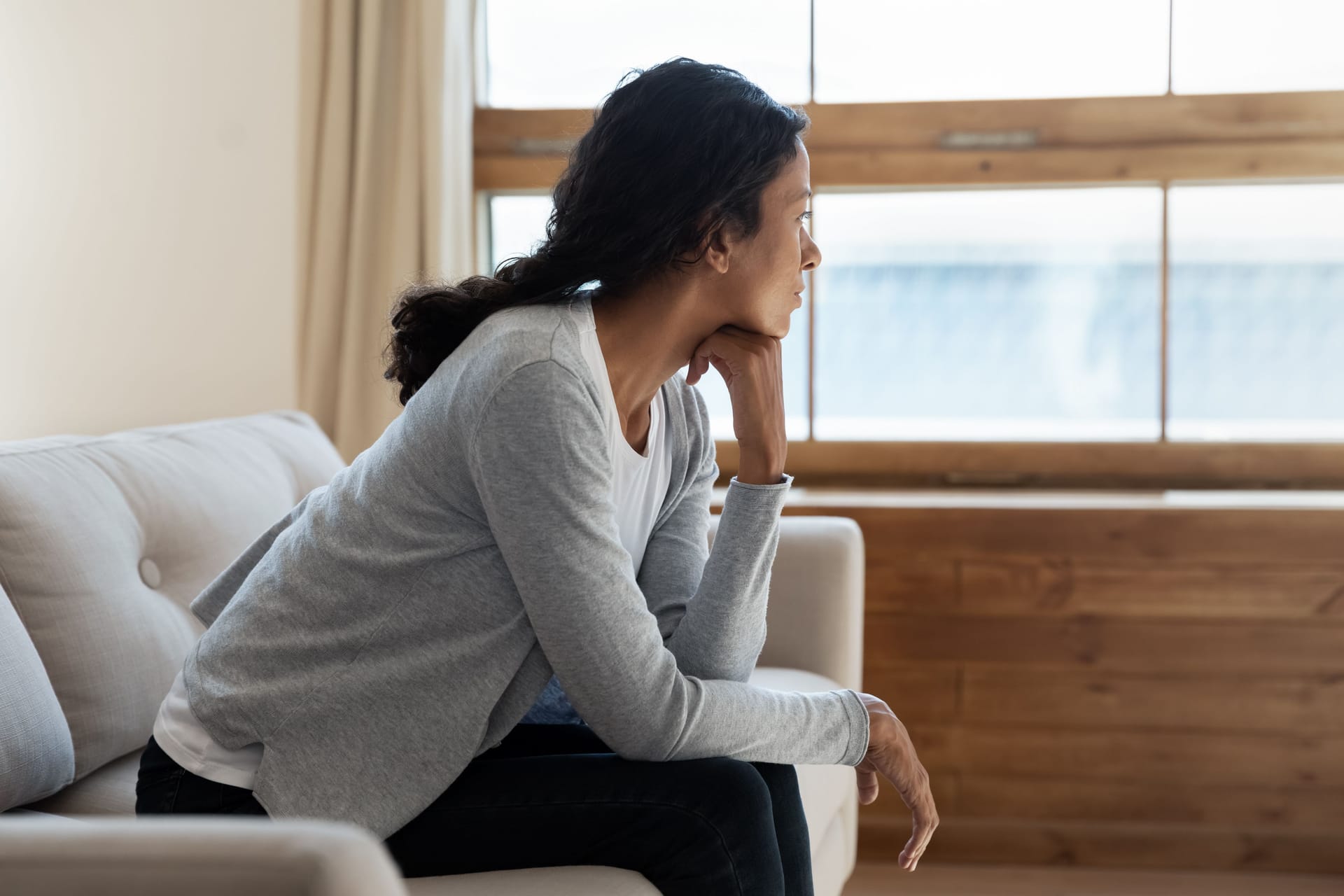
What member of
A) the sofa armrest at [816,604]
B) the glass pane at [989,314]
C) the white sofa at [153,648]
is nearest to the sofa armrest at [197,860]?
the white sofa at [153,648]

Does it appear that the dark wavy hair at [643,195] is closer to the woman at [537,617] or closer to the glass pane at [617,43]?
the woman at [537,617]

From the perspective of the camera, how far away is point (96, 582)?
1297 millimetres

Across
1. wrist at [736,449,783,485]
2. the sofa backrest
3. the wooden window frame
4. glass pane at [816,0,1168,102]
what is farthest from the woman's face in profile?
glass pane at [816,0,1168,102]

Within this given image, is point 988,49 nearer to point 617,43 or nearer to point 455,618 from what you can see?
point 617,43

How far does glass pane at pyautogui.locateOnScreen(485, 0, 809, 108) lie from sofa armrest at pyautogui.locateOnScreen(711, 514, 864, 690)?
110 centimetres

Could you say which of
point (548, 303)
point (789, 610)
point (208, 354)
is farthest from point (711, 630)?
point (208, 354)

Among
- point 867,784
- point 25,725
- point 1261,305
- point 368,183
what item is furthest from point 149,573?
point 1261,305

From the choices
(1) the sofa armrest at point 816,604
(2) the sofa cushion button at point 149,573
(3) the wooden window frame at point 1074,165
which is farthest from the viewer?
(3) the wooden window frame at point 1074,165

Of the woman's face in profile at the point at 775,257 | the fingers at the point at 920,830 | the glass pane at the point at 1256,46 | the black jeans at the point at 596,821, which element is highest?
the glass pane at the point at 1256,46

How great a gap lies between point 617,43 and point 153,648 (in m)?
1.68

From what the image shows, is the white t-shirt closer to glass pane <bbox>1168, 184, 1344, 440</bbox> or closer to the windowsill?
the windowsill

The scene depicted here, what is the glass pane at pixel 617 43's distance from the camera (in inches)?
97.5

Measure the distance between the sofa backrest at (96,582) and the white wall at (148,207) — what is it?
0.94 meters

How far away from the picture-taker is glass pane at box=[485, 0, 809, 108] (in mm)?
2477
